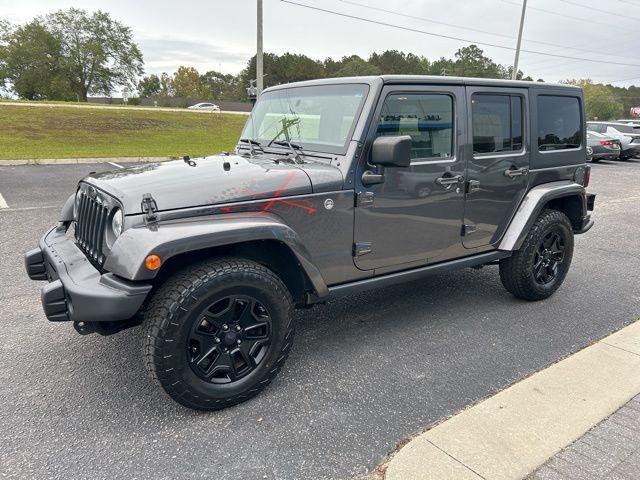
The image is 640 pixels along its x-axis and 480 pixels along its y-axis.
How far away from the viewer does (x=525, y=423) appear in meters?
2.49

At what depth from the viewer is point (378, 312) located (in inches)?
156

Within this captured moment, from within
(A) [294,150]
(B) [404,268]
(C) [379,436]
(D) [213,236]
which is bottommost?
(C) [379,436]

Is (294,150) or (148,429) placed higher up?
(294,150)

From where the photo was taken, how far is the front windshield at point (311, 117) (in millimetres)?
3061

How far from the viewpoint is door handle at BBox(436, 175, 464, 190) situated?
3.34 meters

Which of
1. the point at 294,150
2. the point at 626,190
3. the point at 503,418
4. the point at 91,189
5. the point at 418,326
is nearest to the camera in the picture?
the point at 503,418

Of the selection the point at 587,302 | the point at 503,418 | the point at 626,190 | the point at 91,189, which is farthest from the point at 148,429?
the point at 626,190

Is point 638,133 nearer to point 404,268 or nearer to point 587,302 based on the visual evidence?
point 587,302

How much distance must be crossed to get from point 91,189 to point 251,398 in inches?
63.2

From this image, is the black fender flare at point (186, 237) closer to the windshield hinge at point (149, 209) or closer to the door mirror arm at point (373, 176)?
the windshield hinge at point (149, 209)

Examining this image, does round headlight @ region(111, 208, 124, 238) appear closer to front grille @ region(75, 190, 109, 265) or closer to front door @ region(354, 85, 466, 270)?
A: front grille @ region(75, 190, 109, 265)

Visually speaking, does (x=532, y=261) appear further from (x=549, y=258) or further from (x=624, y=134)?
(x=624, y=134)

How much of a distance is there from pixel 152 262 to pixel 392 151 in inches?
58.5

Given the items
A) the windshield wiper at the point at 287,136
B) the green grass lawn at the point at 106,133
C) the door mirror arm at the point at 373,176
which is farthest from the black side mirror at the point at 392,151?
the green grass lawn at the point at 106,133
